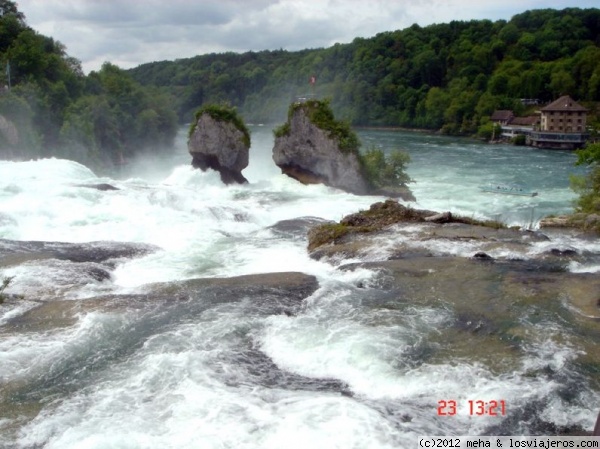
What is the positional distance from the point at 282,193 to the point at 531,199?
17.1m

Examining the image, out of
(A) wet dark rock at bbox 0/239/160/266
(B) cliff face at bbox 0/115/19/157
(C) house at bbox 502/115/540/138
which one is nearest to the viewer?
(A) wet dark rock at bbox 0/239/160/266

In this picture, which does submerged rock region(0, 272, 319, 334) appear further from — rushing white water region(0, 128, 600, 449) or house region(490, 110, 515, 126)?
house region(490, 110, 515, 126)

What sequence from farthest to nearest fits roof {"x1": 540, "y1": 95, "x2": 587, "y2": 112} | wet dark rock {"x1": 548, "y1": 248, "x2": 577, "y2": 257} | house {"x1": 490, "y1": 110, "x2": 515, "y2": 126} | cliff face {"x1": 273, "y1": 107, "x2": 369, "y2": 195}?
house {"x1": 490, "y1": 110, "x2": 515, "y2": 126} < roof {"x1": 540, "y1": 95, "x2": 587, "y2": 112} < cliff face {"x1": 273, "y1": 107, "x2": 369, "y2": 195} < wet dark rock {"x1": 548, "y1": 248, "x2": 577, "y2": 257}

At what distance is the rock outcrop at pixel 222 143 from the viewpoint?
42562mm

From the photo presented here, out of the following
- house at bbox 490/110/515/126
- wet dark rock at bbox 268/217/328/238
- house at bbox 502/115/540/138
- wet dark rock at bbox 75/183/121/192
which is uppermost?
house at bbox 490/110/515/126

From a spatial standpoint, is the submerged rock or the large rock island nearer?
the submerged rock

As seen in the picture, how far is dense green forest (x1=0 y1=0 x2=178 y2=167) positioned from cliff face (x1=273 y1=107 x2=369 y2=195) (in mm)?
23951

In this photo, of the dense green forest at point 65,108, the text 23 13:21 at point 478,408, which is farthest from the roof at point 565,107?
the text 23 13:21 at point 478,408

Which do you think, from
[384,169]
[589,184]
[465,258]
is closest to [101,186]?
[384,169]

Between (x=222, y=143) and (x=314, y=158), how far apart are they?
265 inches

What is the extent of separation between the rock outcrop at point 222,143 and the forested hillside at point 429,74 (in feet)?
211

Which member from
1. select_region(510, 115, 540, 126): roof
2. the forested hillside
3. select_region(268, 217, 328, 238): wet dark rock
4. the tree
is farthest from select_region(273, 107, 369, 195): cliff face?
the forested hillside

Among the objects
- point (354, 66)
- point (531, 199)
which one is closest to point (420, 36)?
point (354, 66)

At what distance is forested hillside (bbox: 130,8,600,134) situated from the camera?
4172 inches
